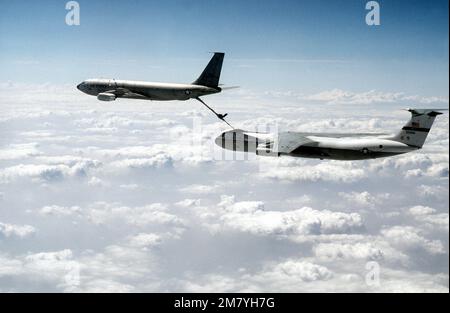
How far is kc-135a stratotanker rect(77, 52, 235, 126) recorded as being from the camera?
30.3m

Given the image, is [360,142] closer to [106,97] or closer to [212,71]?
[212,71]

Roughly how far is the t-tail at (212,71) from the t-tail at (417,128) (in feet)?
43.7

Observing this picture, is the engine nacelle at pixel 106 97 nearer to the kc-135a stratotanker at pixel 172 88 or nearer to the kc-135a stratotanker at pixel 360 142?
the kc-135a stratotanker at pixel 172 88

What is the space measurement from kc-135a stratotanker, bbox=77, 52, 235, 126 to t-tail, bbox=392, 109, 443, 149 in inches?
521

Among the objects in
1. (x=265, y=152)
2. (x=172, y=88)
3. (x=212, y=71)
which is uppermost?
(x=212, y=71)

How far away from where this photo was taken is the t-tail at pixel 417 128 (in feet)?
90.8

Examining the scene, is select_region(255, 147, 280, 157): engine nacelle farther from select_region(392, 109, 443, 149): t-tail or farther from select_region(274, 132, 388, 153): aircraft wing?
select_region(392, 109, 443, 149): t-tail

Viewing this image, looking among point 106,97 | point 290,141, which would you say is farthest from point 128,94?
point 290,141

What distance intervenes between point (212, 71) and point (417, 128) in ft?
48.3

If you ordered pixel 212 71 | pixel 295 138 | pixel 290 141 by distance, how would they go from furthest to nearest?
pixel 212 71 < pixel 295 138 < pixel 290 141

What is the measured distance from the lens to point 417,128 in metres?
28.3

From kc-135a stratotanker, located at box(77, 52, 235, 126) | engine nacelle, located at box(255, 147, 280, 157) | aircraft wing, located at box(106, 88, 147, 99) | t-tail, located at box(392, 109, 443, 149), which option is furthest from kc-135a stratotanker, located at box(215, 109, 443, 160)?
aircraft wing, located at box(106, 88, 147, 99)
